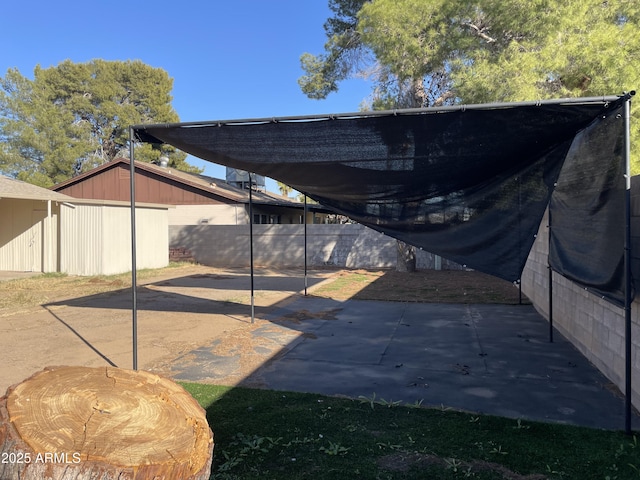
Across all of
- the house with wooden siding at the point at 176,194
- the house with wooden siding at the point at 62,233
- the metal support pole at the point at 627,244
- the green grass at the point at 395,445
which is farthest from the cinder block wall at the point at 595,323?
the house with wooden siding at the point at 176,194

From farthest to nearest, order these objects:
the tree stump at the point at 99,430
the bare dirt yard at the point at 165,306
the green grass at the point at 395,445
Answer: the bare dirt yard at the point at 165,306
the green grass at the point at 395,445
the tree stump at the point at 99,430

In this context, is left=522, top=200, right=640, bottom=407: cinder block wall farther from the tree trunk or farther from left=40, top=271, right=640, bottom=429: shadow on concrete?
the tree trunk

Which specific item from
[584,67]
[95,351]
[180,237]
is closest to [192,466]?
[95,351]

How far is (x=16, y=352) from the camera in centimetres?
608

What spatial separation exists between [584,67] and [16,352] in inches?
426

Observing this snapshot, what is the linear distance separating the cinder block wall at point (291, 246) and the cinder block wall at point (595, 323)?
9.06 m

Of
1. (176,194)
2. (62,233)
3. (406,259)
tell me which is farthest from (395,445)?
(176,194)

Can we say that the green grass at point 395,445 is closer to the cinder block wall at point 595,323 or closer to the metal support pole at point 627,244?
the metal support pole at point 627,244

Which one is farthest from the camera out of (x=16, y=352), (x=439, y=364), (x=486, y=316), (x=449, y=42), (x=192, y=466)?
(x=449, y=42)

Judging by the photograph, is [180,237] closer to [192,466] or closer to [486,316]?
[486,316]

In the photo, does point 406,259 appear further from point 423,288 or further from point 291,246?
point 291,246

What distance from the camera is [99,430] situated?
7.72 ft

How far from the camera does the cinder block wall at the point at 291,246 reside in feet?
57.2

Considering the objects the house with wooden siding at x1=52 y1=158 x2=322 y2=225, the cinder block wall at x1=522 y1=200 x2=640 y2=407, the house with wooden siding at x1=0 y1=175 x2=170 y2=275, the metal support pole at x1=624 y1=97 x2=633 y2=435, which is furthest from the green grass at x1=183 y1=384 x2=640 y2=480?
the house with wooden siding at x1=52 y1=158 x2=322 y2=225
